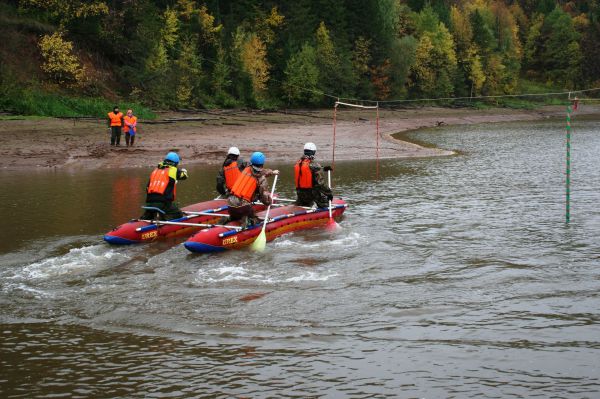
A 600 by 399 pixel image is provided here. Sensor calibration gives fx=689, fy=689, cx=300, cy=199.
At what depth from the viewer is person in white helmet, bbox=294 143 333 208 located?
16.2 m

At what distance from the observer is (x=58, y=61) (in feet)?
136

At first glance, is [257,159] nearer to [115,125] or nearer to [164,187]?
[164,187]

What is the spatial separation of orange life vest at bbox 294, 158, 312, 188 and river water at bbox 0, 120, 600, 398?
1.46m

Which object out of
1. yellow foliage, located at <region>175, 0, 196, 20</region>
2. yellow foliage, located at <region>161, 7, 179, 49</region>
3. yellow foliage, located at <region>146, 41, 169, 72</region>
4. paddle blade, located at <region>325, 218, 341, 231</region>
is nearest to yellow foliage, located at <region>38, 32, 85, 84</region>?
yellow foliage, located at <region>146, 41, 169, 72</region>

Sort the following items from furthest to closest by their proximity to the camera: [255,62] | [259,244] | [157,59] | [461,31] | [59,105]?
[461,31]
[255,62]
[157,59]
[59,105]
[259,244]

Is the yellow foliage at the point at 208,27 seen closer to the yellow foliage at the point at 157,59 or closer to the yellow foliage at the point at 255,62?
the yellow foliage at the point at 255,62

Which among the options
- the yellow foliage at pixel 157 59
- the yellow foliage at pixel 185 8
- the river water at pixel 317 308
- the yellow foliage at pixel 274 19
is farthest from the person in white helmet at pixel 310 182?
the yellow foliage at pixel 274 19

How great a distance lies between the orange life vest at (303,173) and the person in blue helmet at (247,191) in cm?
209

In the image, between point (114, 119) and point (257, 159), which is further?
point (114, 119)

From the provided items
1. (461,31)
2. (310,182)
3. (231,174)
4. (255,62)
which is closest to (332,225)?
(310,182)

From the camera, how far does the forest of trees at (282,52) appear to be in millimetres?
44938

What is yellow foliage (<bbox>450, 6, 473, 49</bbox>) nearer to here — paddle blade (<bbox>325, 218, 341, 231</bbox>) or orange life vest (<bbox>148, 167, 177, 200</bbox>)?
paddle blade (<bbox>325, 218, 341, 231</bbox>)

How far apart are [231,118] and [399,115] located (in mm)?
18053

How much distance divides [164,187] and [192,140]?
17.7 metres
